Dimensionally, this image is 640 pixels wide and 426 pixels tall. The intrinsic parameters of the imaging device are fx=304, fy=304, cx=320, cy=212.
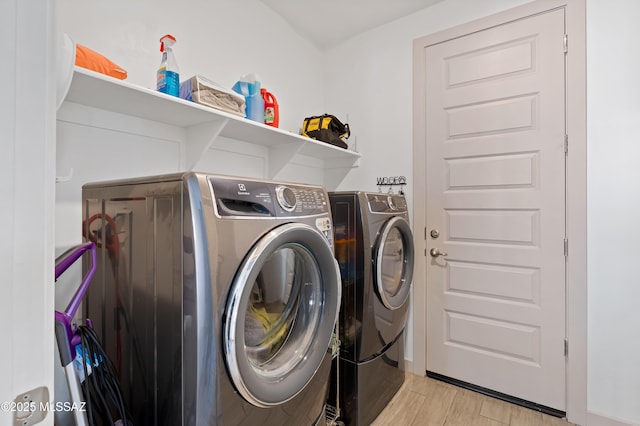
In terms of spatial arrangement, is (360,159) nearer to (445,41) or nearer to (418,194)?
(418,194)

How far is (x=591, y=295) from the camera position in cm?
172

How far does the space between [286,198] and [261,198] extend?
11 cm

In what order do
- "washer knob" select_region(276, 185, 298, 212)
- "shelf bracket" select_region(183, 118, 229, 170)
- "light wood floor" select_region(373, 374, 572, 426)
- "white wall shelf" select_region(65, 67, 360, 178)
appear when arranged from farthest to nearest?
1. "light wood floor" select_region(373, 374, 572, 426)
2. "shelf bracket" select_region(183, 118, 229, 170)
3. "white wall shelf" select_region(65, 67, 360, 178)
4. "washer knob" select_region(276, 185, 298, 212)

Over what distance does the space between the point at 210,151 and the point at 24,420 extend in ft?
5.02

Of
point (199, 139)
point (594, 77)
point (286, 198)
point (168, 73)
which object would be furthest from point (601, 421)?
point (168, 73)

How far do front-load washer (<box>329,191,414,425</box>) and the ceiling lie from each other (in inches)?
58.7

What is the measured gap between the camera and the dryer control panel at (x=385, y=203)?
5.68 ft

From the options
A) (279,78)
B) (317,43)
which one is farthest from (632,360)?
(317,43)

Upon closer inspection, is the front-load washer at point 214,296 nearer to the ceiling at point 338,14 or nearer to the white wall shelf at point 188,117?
the white wall shelf at point 188,117

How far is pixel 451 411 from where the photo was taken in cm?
185

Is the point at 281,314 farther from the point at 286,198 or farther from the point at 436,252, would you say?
the point at 436,252

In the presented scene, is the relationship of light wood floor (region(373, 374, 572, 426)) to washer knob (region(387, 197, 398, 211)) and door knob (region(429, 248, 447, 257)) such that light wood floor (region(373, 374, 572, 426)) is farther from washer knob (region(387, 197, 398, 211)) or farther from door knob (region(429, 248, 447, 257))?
washer knob (region(387, 197, 398, 211))

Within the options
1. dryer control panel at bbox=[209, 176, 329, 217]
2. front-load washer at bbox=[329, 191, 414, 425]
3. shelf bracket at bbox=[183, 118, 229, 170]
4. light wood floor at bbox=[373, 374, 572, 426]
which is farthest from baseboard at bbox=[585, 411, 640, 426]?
shelf bracket at bbox=[183, 118, 229, 170]

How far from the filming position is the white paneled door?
183 cm
